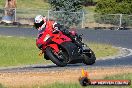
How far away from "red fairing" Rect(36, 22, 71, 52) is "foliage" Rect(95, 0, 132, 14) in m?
36.2

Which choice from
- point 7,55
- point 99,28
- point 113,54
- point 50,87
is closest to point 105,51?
point 113,54

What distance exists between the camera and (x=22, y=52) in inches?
1153

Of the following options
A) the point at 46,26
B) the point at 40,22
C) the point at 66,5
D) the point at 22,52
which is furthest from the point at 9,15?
the point at 40,22

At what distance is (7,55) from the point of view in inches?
1111

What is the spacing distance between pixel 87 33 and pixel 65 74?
1004 inches

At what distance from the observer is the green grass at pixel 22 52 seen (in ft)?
87.1

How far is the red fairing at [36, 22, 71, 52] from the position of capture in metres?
19.3

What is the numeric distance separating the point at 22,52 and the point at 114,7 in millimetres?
28306

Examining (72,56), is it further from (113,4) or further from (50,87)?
(113,4)

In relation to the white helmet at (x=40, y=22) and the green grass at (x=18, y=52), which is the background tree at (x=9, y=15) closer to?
the green grass at (x=18, y=52)

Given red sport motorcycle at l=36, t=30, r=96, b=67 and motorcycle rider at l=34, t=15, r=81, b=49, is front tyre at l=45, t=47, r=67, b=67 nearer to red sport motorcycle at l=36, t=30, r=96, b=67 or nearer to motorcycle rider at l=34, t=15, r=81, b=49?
red sport motorcycle at l=36, t=30, r=96, b=67

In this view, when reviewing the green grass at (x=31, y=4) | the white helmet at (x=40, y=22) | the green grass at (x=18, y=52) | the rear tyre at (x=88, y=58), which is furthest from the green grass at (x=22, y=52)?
the green grass at (x=31, y=4)

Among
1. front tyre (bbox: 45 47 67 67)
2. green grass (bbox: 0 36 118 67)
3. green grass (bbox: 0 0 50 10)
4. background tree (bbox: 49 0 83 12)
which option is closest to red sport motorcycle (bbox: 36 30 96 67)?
front tyre (bbox: 45 47 67 67)

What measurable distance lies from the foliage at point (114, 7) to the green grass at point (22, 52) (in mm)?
21110
